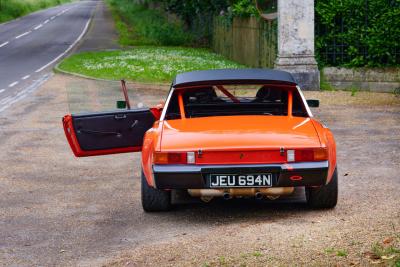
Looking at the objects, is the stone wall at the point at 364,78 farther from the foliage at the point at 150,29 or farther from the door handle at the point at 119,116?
the foliage at the point at 150,29

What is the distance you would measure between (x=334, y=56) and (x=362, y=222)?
1573 cm

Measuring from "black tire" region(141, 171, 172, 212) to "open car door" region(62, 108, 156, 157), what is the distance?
1221 mm

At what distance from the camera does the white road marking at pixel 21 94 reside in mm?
20925

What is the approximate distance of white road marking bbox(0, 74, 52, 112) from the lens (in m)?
20.9

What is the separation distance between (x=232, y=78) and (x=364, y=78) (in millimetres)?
13972

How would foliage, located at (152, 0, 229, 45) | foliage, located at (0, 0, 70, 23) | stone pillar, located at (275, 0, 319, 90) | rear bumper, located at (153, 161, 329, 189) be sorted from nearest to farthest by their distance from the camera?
rear bumper, located at (153, 161, 329, 189) < stone pillar, located at (275, 0, 319, 90) < foliage, located at (152, 0, 229, 45) < foliage, located at (0, 0, 70, 23)

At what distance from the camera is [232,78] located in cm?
945

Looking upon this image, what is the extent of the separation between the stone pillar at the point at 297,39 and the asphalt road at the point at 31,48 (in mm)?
6727

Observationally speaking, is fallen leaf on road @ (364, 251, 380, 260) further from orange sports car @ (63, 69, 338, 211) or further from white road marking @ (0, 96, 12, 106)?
white road marking @ (0, 96, 12, 106)

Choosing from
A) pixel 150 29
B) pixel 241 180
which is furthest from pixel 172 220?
pixel 150 29

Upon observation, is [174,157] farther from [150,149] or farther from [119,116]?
[119,116]

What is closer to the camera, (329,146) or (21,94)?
(329,146)

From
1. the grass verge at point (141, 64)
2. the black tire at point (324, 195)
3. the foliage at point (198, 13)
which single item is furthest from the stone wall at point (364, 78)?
the foliage at point (198, 13)

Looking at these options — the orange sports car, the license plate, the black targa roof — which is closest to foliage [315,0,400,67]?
the orange sports car
